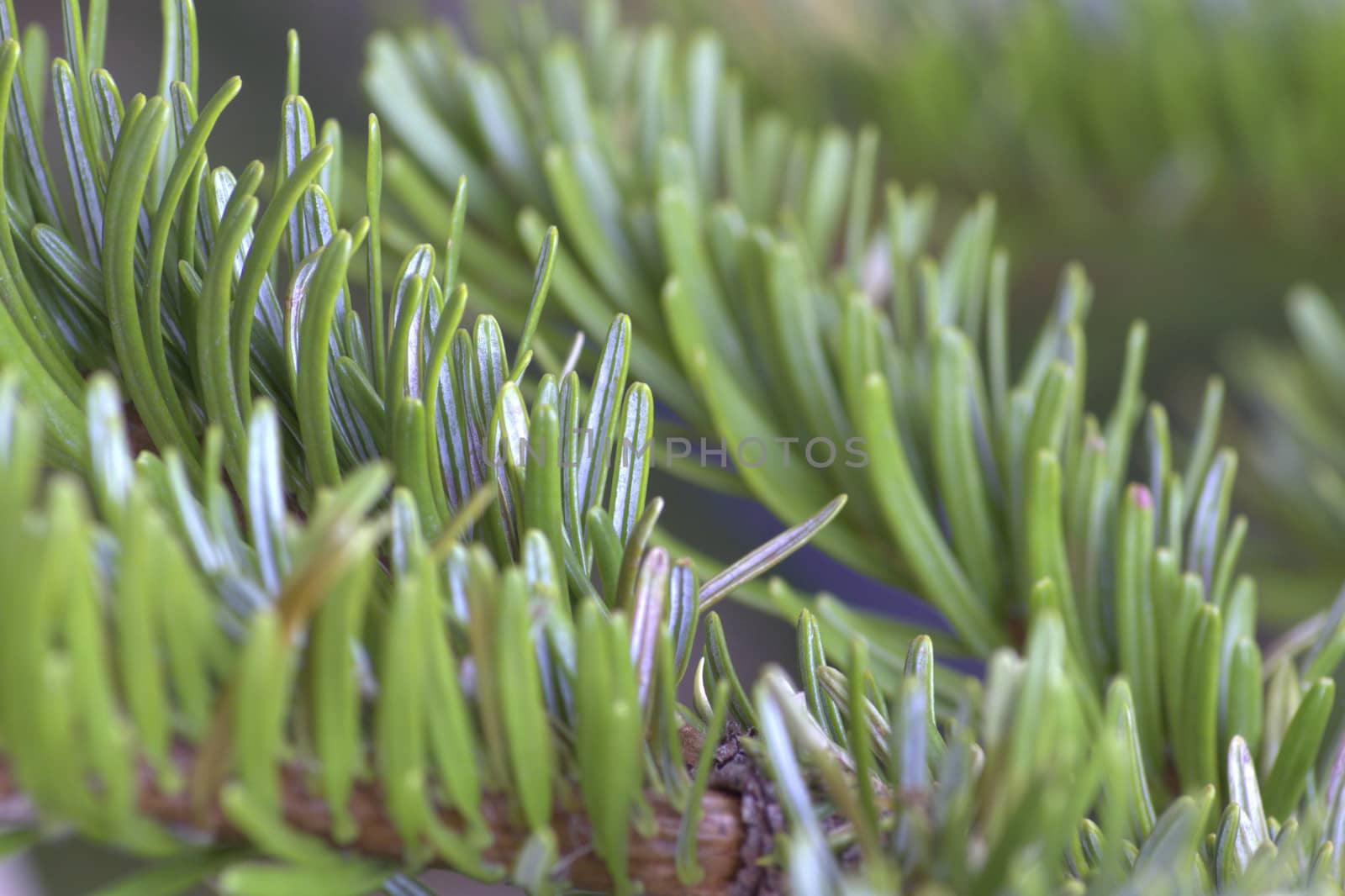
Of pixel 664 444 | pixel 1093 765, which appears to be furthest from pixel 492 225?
pixel 1093 765

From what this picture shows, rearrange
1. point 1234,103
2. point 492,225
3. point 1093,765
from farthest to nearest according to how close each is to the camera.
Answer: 1. point 1234,103
2. point 492,225
3. point 1093,765

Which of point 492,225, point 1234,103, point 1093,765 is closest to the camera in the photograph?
point 1093,765

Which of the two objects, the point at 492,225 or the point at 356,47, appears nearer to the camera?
the point at 492,225

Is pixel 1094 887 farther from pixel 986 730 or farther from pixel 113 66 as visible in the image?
pixel 113 66

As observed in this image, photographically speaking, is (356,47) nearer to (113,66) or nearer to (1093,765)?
(113,66)

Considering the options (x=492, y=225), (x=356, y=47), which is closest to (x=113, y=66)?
(x=356, y=47)

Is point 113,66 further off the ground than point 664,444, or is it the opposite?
point 113,66
